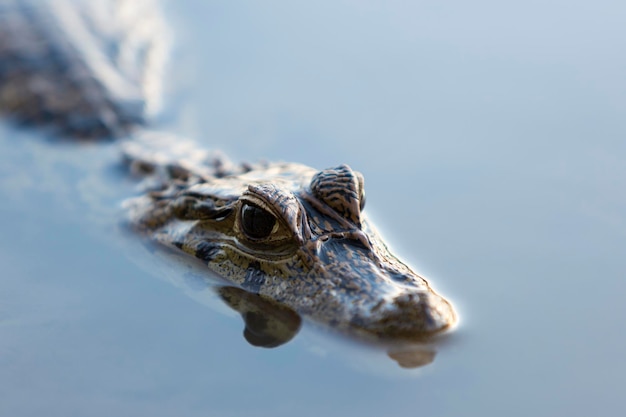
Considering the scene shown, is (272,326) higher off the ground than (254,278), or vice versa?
(254,278)

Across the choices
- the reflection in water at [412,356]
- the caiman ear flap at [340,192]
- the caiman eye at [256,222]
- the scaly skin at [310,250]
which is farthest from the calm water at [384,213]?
the caiman ear flap at [340,192]

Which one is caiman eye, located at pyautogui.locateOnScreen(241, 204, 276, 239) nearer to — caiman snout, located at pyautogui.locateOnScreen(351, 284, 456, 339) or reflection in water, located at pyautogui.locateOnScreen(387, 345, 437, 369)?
caiman snout, located at pyautogui.locateOnScreen(351, 284, 456, 339)

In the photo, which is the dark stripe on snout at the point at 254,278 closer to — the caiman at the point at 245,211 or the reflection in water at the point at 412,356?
the caiman at the point at 245,211

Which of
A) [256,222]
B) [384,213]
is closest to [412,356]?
[256,222]

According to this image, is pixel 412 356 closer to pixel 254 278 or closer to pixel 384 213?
pixel 254 278

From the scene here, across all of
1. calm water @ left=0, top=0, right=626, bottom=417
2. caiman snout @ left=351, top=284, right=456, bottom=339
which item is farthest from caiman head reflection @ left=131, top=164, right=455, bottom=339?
calm water @ left=0, top=0, right=626, bottom=417

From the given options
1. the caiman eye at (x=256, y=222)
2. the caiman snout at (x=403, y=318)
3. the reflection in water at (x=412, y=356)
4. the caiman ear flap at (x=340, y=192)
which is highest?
the caiman ear flap at (x=340, y=192)
